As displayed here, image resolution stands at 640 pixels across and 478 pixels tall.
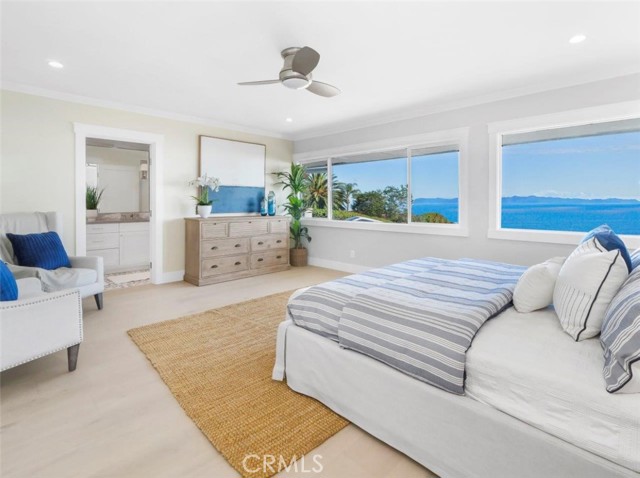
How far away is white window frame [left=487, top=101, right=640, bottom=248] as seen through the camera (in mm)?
3270

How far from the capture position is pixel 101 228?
559 cm

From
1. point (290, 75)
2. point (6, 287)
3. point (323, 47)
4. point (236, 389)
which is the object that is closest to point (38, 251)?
point (6, 287)

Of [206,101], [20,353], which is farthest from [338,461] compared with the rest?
[206,101]

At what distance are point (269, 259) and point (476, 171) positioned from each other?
11.3ft

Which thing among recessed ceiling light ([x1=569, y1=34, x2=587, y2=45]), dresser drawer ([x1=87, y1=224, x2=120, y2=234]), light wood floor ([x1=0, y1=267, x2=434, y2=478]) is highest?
recessed ceiling light ([x1=569, y1=34, x2=587, y2=45])

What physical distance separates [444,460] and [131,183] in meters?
7.11

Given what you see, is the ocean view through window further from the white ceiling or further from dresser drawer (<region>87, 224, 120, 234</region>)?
dresser drawer (<region>87, 224, 120, 234</region>)

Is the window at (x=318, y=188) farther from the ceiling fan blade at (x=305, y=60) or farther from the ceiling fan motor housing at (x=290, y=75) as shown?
the ceiling fan blade at (x=305, y=60)

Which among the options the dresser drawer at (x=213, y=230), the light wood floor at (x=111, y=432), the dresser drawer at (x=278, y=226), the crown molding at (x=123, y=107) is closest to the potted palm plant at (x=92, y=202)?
the crown molding at (x=123, y=107)

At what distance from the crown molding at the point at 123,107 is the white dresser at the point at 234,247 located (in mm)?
1536

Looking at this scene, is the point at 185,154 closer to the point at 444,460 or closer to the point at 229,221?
the point at 229,221

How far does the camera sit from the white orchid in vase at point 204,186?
5180mm

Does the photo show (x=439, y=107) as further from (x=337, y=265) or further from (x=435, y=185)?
(x=337, y=265)

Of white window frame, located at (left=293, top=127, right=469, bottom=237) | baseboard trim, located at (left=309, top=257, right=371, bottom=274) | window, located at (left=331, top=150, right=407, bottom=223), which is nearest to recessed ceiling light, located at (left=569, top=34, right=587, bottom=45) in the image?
white window frame, located at (left=293, top=127, right=469, bottom=237)
